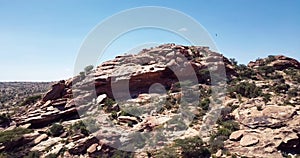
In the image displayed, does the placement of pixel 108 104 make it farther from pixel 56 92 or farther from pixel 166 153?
pixel 166 153

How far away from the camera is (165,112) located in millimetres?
33750

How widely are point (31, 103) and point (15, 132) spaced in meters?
14.9

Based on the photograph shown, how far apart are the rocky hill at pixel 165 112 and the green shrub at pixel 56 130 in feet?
0.35

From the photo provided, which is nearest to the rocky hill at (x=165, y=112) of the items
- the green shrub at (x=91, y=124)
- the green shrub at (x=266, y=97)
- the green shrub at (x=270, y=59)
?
the green shrub at (x=91, y=124)

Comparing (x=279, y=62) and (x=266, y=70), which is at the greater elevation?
(x=279, y=62)

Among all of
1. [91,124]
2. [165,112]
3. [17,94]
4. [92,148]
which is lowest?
[92,148]

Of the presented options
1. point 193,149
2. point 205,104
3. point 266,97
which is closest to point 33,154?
point 193,149

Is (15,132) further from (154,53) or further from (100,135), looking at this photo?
(154,53)

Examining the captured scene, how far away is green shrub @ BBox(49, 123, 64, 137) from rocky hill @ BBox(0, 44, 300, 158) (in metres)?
0.11

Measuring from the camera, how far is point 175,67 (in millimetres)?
41594

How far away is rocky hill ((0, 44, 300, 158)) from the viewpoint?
84.1 feet

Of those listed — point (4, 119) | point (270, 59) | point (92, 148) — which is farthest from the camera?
point (270, 59)

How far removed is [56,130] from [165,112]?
37.9ft

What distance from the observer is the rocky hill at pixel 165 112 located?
1009 inches
